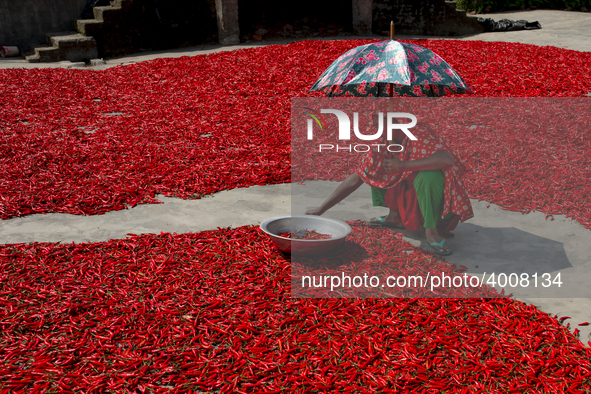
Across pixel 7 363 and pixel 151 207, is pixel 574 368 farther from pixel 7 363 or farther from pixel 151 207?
pixel 151 207

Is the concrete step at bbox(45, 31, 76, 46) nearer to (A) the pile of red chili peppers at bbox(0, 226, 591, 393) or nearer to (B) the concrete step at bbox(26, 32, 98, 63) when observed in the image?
(B) the concrete step at bbox(26, 32, 98, 63)

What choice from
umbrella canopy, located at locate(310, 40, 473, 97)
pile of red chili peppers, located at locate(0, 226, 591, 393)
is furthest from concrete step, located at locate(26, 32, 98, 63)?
umbrella canopy, located at locate(310, 40, 473, 97)

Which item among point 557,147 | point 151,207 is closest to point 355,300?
point 151,207

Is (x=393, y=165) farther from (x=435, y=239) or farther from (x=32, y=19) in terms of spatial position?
(x=32, y=19)

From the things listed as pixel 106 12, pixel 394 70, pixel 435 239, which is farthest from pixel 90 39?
pixel 435 239

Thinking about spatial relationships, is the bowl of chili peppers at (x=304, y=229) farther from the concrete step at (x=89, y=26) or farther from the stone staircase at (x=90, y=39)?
the concrete step at (x=89, y=26)

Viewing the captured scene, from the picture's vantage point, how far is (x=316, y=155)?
7230 mm

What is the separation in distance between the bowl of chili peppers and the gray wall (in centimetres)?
1442

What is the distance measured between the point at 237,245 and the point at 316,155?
283 centimetres

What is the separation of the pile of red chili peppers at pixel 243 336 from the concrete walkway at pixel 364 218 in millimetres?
388

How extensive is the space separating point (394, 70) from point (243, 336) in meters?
2.20

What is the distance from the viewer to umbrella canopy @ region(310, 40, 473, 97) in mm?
3934

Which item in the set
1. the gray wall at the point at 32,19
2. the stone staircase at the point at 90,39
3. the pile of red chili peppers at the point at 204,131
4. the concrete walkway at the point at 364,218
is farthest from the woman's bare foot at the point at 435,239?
the gray wall at the point at 32,19

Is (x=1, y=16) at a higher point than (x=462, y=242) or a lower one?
higher
